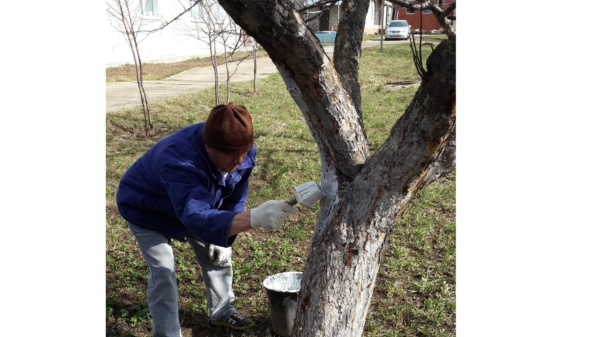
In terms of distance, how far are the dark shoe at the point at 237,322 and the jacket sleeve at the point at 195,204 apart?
99 centimetres

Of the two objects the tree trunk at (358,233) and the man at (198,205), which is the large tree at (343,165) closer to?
the tree trunk at (358,233)

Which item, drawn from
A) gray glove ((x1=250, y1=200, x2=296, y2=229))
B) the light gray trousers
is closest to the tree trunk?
gray glove ((x1=250, y1=200, x2=296, y2=229))

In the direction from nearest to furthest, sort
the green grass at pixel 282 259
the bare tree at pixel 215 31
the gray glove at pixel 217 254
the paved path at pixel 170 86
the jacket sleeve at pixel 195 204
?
1. the jacket sleeve at pixel 195 204
2. the gray glove at pixel 217 254
3. the green grass at pixel 282 259
4. the bare tree at pixel 215 31
5. the paved path at pixel 170 86

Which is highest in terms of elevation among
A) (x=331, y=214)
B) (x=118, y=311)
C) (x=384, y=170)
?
(x=384, y=170)

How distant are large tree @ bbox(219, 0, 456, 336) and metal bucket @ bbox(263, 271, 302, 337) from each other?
0.50m

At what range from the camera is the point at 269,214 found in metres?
2.19

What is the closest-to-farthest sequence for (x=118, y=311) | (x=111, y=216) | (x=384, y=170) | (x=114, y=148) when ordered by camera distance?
(x=384, y=170) < (x=118, y=311) < (x=111, y=216) < (x=114, y=148)

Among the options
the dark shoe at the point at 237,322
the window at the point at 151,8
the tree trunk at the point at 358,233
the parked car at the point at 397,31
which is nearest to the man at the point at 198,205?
the dark shoe at the point at 237,322

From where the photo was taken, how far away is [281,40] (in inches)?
78.7

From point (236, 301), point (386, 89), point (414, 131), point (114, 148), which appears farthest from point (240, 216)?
point (386, 89)

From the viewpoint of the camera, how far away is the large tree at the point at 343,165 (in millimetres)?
1925

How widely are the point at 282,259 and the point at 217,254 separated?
95 cm

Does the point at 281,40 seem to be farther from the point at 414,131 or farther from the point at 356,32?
the point at 356,32

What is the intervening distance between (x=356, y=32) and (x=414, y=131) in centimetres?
156
